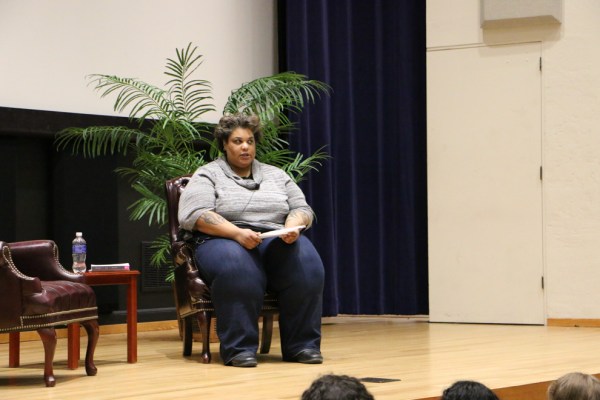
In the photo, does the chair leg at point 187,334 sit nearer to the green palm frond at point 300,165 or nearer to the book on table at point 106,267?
the book on table at point 106,267

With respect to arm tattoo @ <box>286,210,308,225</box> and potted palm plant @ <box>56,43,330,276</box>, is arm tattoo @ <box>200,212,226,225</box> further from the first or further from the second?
potted palm plant @ <box>56,43,330,276</box>

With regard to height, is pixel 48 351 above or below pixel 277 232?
below

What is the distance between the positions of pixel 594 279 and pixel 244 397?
11.3 ft

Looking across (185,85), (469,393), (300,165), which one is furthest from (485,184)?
(469,393)

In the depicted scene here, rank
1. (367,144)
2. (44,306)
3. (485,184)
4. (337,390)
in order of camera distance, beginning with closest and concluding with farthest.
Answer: (337,390) < (44,306) < (485,184) < (367,144)

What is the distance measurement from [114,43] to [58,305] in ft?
8.98

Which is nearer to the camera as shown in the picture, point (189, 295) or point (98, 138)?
point (189, 295)

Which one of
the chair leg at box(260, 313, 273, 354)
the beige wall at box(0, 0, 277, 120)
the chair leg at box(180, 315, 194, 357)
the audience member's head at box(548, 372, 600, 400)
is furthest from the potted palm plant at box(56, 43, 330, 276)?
the audience member's head at box(548, 372, 600, 400)

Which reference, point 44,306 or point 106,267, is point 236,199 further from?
point 44,306

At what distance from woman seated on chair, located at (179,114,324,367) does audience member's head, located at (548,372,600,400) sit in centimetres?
223

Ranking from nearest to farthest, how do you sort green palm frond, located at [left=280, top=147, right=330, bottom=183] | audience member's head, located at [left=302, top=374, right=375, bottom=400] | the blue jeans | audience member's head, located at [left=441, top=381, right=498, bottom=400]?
audience member's head, located at [left=302, top=374, right=375, bottom=400] → audience member's head, located at [left=441, top=381, right=498, bottom=400] → the blue jeans → green palm frond, located at [left=280, top=147, right=330, bottom=183]

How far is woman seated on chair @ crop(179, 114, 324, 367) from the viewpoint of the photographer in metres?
3.98

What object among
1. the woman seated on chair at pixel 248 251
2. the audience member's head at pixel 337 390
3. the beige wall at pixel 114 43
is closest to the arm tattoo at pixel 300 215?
the woman seated on chair at pixel 248 251

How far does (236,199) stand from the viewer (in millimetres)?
4164
